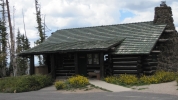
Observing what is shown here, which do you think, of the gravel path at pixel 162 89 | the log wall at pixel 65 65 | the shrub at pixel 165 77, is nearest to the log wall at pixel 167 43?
the shrub at pixel 165 77

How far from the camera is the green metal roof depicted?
65.6 feet

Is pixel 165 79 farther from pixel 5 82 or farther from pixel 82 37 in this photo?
pixel 5 82

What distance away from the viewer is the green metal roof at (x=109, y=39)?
787 inches

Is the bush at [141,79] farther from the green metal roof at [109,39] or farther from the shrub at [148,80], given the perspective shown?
the green metal roof at [109,39]

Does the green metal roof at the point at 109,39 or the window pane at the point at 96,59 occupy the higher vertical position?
the green metal roof at the point at 109,39

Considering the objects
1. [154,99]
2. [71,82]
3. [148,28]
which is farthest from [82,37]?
[154,99]

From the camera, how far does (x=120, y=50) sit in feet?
66.0

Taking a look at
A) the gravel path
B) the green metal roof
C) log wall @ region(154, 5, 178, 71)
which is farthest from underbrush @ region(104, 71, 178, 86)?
log wall @ region(154, 5, 178, 71)

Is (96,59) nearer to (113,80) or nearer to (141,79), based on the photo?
(113,80)

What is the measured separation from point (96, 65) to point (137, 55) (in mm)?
3667

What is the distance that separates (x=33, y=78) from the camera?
739 inches

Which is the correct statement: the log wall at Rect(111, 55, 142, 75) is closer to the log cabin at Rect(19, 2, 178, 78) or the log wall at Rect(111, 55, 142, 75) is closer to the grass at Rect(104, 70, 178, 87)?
the log cabin at Rect(19, 2, 178, 78)

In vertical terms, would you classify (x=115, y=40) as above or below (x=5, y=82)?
above

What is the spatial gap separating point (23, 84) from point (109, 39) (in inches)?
309
